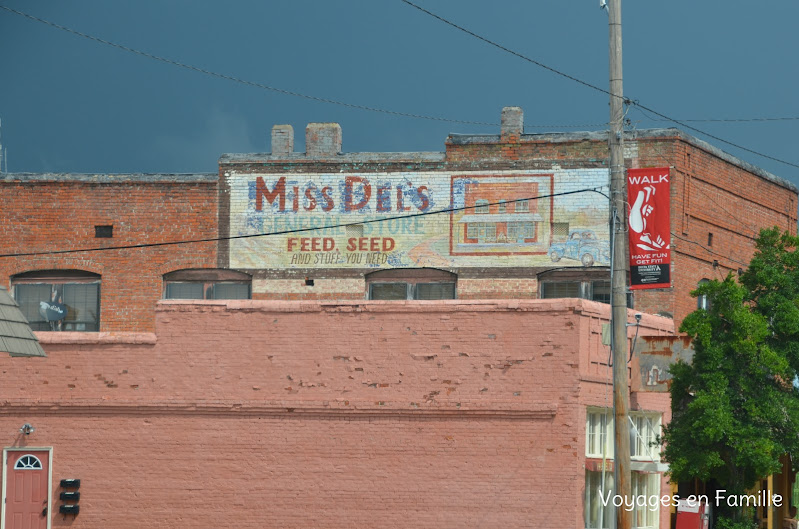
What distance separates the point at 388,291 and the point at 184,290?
→ 16.5ft

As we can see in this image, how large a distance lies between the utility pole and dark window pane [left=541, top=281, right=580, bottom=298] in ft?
31.0

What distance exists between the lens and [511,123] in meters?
31.3

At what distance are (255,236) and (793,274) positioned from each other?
43.7ft

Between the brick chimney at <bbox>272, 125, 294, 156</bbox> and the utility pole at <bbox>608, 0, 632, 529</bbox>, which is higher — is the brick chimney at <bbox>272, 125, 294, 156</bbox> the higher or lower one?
the higher one

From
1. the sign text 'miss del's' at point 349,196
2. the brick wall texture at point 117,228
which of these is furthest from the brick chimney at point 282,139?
the brick wall texture at point 117,228

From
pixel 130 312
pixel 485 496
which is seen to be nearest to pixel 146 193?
pixel 130 312

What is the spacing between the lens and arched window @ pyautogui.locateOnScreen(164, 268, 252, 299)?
31516mm

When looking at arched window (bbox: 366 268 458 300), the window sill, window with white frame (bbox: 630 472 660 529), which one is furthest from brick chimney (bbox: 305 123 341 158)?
window with white frame (bbox: 630 472 660 529)

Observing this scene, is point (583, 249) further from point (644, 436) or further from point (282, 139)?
point (282, 139)

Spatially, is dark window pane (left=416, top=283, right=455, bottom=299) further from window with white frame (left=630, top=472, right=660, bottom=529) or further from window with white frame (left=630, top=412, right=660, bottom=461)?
window with white frame (left=630, top=472, right=660, bottom=529)

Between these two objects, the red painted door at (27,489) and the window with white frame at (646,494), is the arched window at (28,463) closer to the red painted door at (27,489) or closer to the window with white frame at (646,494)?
the red painted door at (27,489)

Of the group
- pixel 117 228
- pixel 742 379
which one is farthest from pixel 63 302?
pixel 742 379

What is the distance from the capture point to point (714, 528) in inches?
1003

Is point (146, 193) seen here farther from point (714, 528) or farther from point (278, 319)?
point (714, 528)
